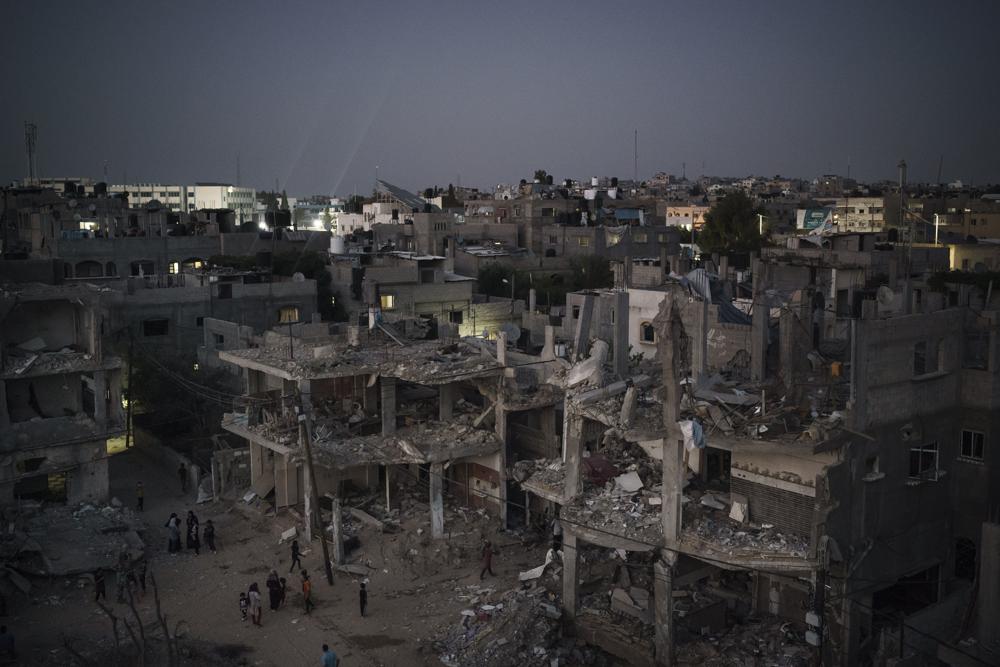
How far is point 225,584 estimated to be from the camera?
22.3m

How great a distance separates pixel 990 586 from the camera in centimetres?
1463

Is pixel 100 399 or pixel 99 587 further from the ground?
pixel 100 399

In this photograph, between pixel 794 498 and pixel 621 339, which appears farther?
pixel 621 339

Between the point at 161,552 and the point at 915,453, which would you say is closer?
the point at 915,453

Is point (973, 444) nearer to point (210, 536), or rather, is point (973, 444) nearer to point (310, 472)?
point (310, 472)

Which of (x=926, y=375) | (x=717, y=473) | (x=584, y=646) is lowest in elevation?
(x=584, y=646)

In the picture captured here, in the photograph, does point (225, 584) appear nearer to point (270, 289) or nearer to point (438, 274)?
point (270, 289)

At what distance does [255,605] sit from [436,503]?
18.5 ft

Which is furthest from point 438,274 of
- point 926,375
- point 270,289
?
point 926,375

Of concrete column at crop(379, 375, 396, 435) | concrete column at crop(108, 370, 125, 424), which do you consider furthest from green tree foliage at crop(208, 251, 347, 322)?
concrete column at crop(379, 375, 396, 435)

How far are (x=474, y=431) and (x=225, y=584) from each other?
23.6ft

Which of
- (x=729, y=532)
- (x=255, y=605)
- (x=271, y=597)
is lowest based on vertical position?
(x=271, y=597)

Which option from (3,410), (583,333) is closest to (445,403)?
(583,333)

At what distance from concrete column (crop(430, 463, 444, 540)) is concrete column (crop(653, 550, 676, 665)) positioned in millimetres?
7919
